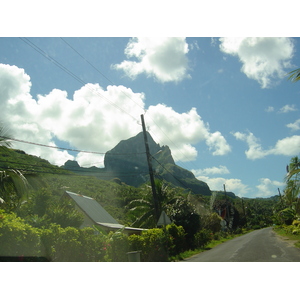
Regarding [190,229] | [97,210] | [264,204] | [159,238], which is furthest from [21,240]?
[264,204]

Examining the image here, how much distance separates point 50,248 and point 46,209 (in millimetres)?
11024

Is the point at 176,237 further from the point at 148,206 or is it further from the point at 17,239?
the point at 17,239

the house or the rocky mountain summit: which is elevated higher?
the rocky mountain summit

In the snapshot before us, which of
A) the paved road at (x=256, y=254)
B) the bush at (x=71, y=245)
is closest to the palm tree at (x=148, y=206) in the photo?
the paved road at (x=256, y=254)

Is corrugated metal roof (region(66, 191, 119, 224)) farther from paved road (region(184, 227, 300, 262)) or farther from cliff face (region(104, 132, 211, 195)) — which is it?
paved road (region(184, 227, 300, 262))

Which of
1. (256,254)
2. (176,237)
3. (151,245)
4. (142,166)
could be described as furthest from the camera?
(142,166)

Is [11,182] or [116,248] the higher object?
[11,182]

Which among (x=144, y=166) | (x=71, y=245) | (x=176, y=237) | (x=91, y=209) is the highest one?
(x=144, y=166)

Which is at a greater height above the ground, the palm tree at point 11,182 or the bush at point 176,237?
the palm tree at point 11,182

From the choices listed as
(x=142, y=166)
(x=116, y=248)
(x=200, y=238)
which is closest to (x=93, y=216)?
(x=200, y=238)

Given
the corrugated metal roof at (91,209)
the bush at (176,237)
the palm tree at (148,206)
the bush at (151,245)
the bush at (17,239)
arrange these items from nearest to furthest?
the bush at (17,239) < the bush at (151,245) < the bush at (176,237) < the palm tree at (148,206) < the corrugated metal roof at (91,209)

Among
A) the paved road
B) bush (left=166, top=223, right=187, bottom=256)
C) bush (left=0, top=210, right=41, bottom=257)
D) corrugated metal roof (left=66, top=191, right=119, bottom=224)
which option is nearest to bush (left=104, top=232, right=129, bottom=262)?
the paved road

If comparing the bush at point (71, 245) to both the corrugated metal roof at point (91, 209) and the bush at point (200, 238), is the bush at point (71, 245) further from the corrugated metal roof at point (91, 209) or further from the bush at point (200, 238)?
the bush at point (200, 238)

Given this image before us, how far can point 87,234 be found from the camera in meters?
12.2
